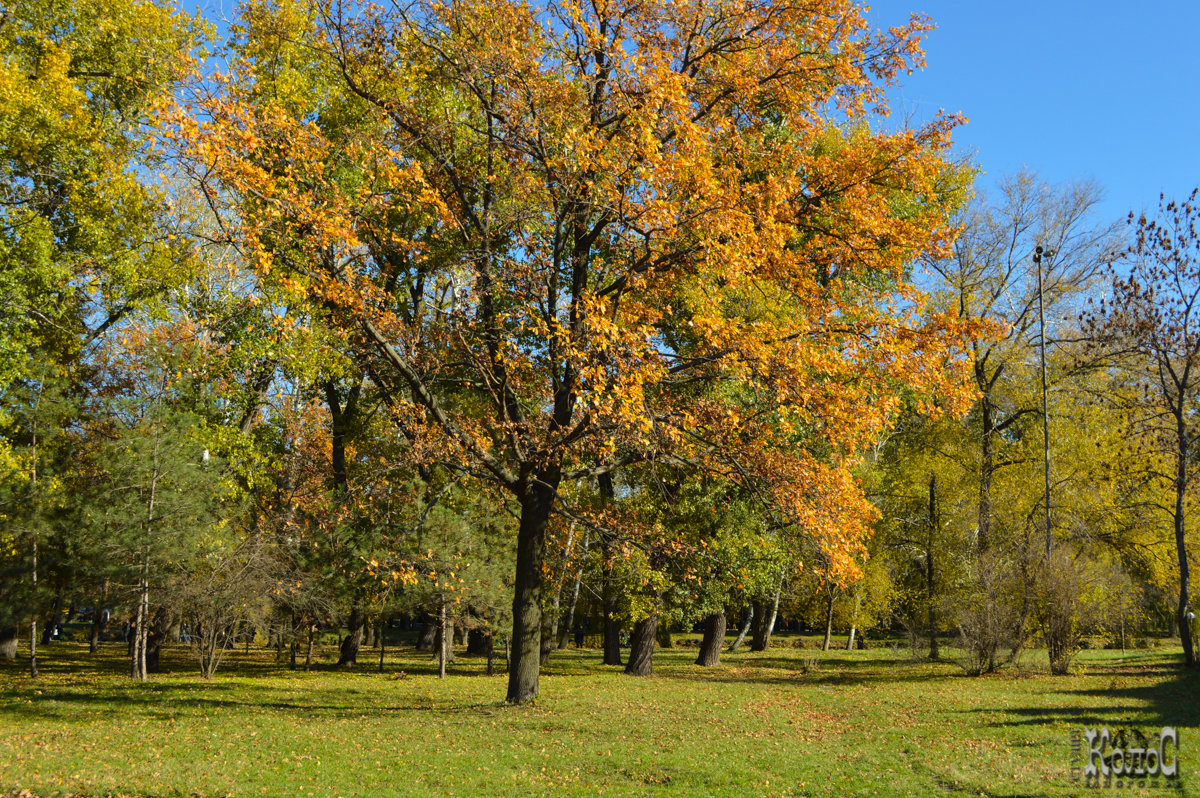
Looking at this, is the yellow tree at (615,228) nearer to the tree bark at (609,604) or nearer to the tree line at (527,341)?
the tree line at (527,341)

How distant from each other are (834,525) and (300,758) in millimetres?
7616

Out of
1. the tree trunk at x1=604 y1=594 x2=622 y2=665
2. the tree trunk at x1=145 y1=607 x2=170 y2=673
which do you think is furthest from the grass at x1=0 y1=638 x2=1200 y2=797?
the tree trunk at x1=604 y1=594 x2=622 y2=665

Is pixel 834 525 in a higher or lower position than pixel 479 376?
lower

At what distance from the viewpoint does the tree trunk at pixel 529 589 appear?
13.5 metres

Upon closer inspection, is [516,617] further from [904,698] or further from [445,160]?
[904,698]

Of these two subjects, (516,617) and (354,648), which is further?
(354,648)

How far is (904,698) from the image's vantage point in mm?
16953

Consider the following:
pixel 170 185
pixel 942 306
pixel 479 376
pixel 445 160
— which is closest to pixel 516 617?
pixel 479 376

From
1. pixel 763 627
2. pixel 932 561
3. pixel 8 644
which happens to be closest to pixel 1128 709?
pixel 932 561

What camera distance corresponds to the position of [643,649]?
886 inches

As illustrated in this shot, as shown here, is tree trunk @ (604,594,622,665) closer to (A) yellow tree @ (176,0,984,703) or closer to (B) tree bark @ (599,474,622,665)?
(B) tree bark @ (599,474,622,665)

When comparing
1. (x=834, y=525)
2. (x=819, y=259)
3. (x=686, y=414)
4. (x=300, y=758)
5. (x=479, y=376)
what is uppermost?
(x=819, y=259)

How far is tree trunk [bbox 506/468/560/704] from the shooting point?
1352 centimetres

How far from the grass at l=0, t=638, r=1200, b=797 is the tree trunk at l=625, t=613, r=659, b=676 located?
7.50ft
